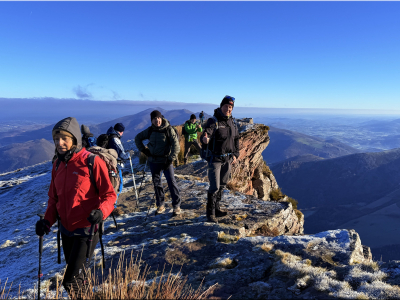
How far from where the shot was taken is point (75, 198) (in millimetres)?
3123

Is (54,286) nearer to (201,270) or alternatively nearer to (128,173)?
(201,270)

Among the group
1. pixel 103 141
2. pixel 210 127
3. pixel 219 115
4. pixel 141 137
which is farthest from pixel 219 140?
pixel 103 141

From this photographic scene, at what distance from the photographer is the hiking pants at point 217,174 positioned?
6261mm

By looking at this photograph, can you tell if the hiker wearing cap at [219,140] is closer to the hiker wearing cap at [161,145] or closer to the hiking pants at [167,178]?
the hiker wearing cap at [161,145]

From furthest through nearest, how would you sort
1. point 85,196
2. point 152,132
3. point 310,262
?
point 152,132, point 310,262, point 85,196

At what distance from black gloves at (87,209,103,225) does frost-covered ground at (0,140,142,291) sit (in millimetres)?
3286

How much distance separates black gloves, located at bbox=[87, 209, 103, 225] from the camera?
2900 mm

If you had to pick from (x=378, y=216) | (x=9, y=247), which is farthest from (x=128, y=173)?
(x=378, y=216)

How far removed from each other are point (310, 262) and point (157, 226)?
4655 millimetres

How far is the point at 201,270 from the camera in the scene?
4.40 m

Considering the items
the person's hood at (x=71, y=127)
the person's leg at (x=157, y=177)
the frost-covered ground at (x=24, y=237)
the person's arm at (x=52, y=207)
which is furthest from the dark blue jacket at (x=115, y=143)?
the person's hood at (x=71, y=127)

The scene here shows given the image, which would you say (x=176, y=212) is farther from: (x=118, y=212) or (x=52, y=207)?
(x=52, y=207)

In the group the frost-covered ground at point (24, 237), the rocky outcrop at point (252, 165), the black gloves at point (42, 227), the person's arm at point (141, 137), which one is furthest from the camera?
the rocky outcrop at point (252, 165)

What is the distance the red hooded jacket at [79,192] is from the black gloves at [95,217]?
0.08 m
